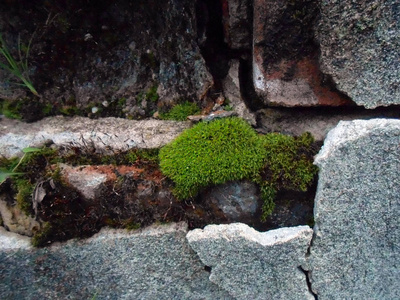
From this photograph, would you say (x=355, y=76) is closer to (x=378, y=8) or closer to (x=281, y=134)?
(x=378, y=8)

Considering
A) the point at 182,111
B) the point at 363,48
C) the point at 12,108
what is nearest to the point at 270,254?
the point at 182,111

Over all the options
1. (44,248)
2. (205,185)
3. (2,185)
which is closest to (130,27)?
(205,185)

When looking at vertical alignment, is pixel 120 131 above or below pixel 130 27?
below

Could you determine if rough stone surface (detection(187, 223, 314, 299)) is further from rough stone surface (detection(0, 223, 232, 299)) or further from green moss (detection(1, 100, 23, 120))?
green moss (detection(1, 100, 23, 120))

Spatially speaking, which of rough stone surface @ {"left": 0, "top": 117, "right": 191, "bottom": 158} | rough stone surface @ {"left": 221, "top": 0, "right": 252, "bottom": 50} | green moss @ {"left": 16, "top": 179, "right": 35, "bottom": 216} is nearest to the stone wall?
green moss @ {"left": 16, "top": 179, "right": 35, "bottom": 216}

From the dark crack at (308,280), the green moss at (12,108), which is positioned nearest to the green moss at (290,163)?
the dark crack at (308,280)
